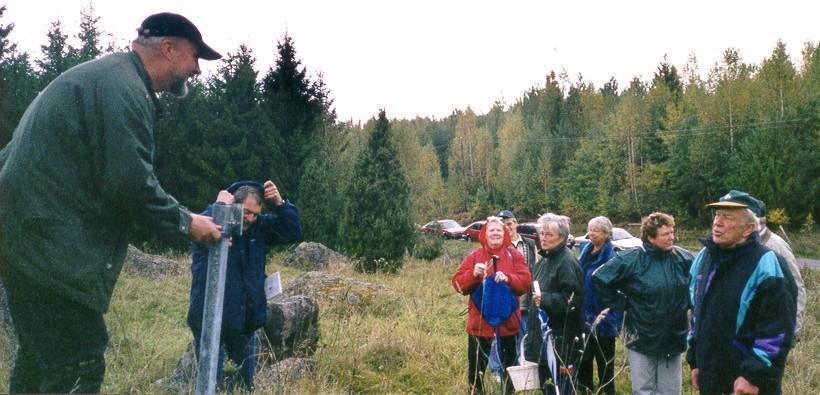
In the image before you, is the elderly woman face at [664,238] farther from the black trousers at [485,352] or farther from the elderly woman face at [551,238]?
the black trousers at [485,352]

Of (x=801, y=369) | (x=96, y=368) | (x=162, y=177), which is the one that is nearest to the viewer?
(x=96, y=368)

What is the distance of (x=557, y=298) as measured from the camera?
4641 millimetres

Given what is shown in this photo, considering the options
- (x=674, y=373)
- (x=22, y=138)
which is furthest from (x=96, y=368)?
(x=674, y=373)

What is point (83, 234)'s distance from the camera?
1907mm

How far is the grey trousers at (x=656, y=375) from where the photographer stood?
4.11 m

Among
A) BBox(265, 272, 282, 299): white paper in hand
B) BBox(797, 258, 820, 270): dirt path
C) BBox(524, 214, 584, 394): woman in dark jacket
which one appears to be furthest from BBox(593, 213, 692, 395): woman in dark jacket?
BBox(797, 258, 820, 270): dirt path

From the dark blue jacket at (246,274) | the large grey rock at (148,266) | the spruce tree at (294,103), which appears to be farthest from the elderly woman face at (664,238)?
the spruce tree at (294,103)

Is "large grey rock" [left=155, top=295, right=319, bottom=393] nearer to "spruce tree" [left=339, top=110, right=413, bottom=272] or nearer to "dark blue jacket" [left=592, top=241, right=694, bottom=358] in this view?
"dark blue jacket" [left=592, top=241, right=694, bottom=358]

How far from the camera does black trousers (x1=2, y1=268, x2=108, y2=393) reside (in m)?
1.96

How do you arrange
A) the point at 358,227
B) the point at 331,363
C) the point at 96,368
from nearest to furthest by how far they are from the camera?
the point at 96,368
the point at 331,363
the point at 358,227

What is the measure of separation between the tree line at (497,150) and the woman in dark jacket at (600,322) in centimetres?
373

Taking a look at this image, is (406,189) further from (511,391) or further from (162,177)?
(511,391)

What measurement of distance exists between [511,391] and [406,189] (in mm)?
9518

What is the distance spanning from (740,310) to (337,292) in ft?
16.4
